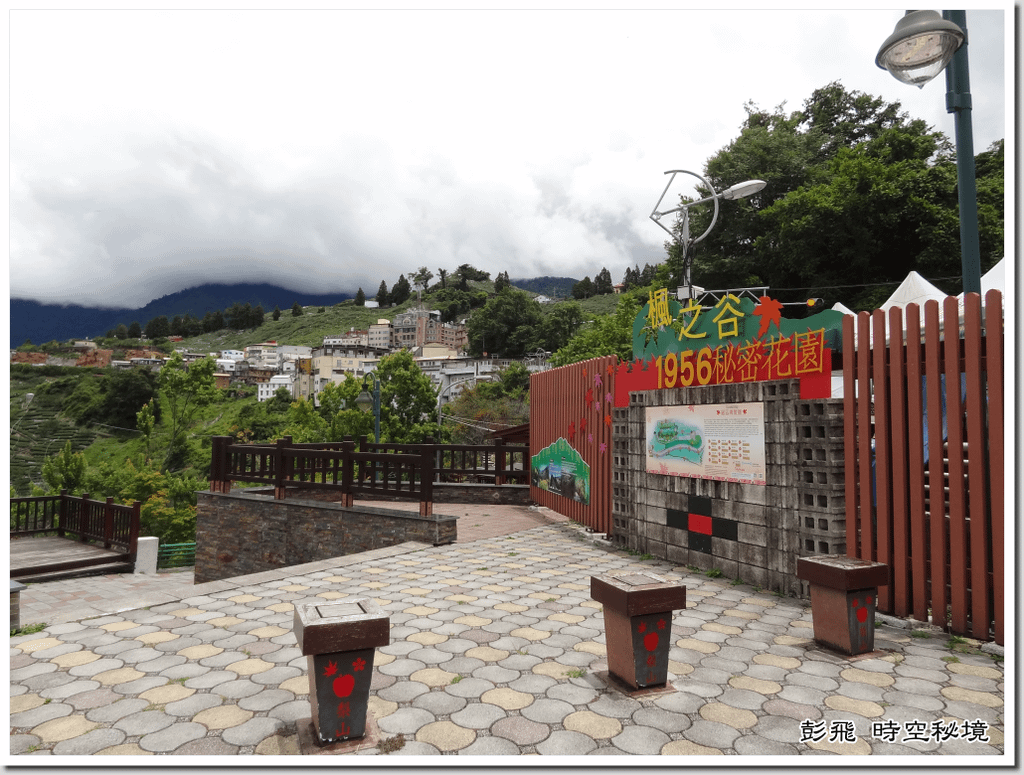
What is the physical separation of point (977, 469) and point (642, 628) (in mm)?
2667

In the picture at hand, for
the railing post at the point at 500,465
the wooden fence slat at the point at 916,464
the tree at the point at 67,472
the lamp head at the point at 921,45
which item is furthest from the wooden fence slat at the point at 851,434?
the tree at the point at 67,472

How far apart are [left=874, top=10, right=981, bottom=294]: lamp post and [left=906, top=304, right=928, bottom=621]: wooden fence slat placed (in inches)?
49.0

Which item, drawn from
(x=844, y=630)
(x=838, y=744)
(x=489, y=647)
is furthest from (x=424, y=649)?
(x=844, y=630)

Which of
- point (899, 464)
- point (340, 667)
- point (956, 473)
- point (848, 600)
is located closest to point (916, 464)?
point (899, 464)

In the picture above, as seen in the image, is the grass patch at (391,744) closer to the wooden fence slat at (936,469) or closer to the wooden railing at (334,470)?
the wooden fence slat at (936,469)

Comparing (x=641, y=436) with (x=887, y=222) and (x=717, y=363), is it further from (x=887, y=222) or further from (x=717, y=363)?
(x=887, y=222)

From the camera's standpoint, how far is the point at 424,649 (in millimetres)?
4414

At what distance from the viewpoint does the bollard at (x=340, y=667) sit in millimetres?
2973

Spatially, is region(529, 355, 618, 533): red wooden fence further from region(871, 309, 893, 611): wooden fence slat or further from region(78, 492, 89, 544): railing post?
region(78, 492, 89, 544): railing post

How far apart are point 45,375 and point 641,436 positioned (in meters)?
116

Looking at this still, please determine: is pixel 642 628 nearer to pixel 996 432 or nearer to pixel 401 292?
pixel 996 432

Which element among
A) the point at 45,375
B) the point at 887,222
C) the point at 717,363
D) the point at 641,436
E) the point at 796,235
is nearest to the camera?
the point at 717,363

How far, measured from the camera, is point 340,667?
3.02 metres

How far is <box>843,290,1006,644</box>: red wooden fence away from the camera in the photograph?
420cm
